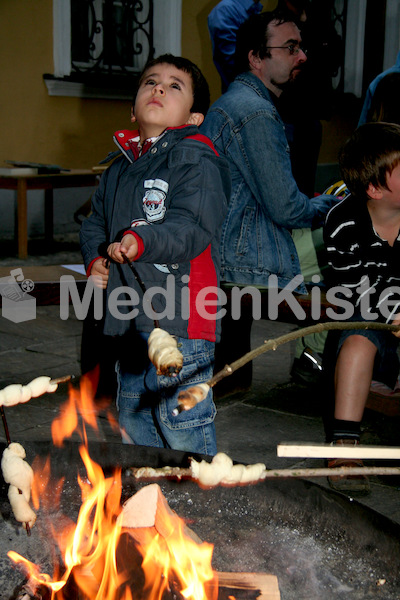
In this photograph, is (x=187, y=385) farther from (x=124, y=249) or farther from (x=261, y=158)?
(x=261, y=158)

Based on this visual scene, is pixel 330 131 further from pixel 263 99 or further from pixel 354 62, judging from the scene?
pixel 263 99

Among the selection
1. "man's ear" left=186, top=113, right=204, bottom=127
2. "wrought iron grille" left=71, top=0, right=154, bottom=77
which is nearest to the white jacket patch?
"man's ear" left=186, top=113, right=204, bottom=127

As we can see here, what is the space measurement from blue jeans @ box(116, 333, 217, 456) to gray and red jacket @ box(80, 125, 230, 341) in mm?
78

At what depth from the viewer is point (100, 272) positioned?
7.83 ft

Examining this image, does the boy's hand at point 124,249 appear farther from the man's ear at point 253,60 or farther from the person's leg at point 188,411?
the man's ear at point 253,60

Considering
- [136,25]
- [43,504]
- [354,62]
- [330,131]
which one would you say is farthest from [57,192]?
[43,504]

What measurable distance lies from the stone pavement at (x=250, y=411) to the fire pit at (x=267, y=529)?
93cm

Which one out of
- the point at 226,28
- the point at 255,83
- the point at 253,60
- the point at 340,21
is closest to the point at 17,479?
the point at 255,83

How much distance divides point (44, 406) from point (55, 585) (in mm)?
2203

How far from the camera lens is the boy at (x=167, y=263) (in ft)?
7.56

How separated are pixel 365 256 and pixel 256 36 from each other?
121cm

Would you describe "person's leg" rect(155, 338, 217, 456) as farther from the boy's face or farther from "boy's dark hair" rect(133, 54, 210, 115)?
"boy's dark hair" rect(133, 54, 210, 115)

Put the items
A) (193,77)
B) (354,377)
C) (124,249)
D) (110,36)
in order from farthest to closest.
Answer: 1. (110,36)
2. (354,377)
3. (193,77)
4. (124,249)

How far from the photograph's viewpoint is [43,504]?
1.96m
